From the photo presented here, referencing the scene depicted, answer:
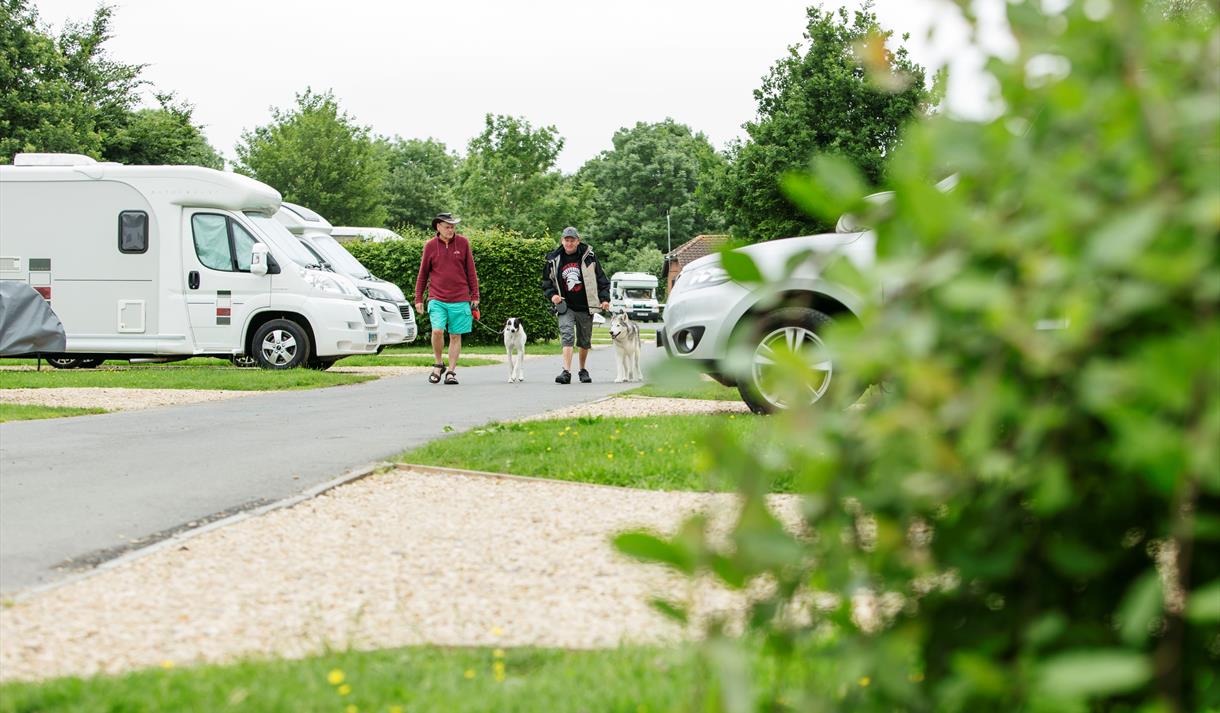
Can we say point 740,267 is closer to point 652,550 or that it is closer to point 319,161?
point 652,550

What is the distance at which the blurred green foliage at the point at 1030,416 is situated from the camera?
113cm

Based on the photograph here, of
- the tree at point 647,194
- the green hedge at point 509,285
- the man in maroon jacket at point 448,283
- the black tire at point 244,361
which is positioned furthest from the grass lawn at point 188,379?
the tree at point 647,194

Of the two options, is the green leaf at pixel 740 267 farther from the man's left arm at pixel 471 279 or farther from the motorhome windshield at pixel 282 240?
the motorhome windshield at pixel 282 240

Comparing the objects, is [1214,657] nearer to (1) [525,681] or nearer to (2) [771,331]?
(1) [525,681]

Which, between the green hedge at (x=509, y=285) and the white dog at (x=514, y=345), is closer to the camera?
the white dog at (x=514, y=345)

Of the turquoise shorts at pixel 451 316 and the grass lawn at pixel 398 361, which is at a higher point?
the turquoise shorts at pixel 451 316

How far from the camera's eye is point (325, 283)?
57.5 ft

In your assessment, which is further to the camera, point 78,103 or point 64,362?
point 78,103

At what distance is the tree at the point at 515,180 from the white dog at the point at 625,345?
4104 centimetres

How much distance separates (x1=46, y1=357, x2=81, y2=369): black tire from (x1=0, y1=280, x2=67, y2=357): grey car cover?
2.39m

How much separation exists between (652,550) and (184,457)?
24.6ft

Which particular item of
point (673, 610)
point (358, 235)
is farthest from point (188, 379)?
point (358, 235)

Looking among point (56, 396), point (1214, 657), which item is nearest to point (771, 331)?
point (1214, 657)

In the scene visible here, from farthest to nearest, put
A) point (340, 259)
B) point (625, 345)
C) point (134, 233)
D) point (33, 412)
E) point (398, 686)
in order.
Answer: point (340, 259)
point (134, 233)
point (625, 345)
point (33, 412)
point (398, 686)
